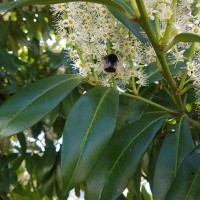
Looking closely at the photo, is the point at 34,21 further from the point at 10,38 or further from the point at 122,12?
the point at 122,12

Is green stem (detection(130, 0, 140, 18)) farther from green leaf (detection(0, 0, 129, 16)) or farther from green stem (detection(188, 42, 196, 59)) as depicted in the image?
green stem (detection(188, 42, 196, 59))

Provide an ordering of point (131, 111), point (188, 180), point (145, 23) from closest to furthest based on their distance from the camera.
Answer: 1. point (145, 23)
2. point (188, 180)
3. point (131, 111)

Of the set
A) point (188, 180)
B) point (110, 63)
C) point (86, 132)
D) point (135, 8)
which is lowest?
point (188, 180)

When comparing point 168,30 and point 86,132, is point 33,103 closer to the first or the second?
point 86,132

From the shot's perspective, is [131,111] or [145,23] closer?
[145,23]

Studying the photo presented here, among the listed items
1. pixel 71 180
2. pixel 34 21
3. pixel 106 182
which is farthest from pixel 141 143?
pixel 34 21

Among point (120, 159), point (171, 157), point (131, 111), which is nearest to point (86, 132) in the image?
point (120, 159)

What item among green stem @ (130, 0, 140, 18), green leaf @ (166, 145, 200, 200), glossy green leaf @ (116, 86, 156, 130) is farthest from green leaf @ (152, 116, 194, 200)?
green stem @ (130, 0, 140, 18)
